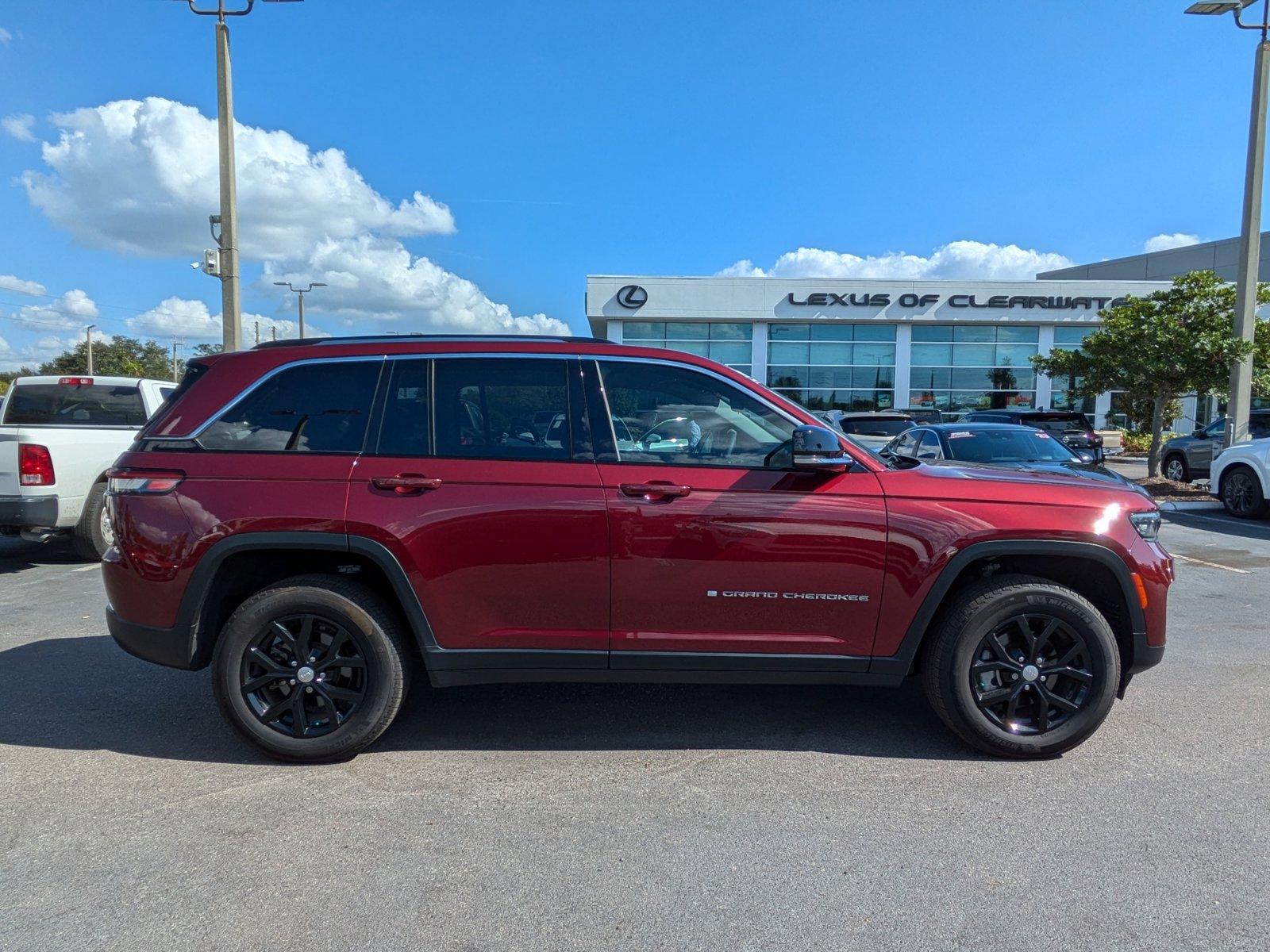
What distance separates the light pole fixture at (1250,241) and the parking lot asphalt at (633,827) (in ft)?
37.2

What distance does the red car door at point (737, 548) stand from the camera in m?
3.46

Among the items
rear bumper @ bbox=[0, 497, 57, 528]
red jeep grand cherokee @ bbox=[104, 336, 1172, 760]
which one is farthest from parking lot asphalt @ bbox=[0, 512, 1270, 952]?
rear bumper @ bbox=[0, 497, 57, 528]

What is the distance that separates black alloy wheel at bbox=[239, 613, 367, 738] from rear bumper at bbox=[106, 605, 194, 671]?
0.28m

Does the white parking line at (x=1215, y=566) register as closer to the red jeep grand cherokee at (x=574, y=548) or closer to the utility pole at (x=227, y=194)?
the red jeep grand cherokee at (x=574, y=548)

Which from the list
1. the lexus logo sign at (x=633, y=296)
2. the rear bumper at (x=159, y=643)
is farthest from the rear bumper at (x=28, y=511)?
the lexus logo sign at (x=633, y=296)

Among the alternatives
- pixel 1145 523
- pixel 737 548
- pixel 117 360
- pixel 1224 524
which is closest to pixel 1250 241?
pixel 1224 524

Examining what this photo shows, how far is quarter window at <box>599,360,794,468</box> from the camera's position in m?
3.59

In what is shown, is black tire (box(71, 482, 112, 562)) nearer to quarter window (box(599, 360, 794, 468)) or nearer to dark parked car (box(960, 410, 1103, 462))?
quarter window (box(599, 360, 794, 468))

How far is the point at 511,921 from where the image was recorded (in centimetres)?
253

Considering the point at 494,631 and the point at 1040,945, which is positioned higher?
the point at 494,631

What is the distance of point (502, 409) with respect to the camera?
3.65m

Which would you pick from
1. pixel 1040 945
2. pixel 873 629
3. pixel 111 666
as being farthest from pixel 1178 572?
pixel 111 666

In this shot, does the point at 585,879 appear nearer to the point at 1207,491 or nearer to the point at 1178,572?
the point at 1178,572

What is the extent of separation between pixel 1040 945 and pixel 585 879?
1.42m
